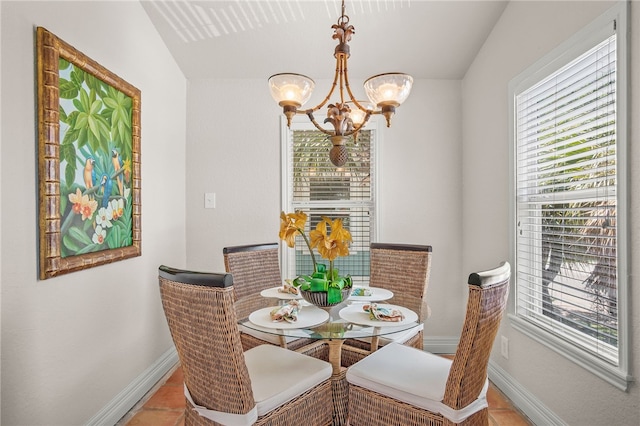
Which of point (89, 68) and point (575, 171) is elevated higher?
point (89, 68)

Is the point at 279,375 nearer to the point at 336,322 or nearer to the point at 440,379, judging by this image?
the point at 336,322

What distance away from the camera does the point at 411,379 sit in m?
1.50

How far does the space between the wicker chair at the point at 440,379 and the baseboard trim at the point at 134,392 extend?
4.53 feet

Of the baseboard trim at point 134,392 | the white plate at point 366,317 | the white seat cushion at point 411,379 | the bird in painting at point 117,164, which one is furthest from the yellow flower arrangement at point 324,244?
the baseboard trim at point 134,392

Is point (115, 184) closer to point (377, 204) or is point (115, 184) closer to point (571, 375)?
point (377, 204)

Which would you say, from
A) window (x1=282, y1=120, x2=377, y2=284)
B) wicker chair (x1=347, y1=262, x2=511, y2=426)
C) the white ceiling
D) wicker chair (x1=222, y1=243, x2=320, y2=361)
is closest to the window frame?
window (x1=282, y1=120, x2=377, y2=284)

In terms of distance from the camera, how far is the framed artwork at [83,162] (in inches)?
61.3

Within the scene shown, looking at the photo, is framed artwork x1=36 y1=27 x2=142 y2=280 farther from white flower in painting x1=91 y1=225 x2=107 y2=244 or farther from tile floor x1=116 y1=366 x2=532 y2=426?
tile floor x1=116 y1=366 x2=532 y2=426

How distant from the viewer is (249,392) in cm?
127

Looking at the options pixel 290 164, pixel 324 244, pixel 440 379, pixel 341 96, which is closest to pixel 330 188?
pixel 290 164

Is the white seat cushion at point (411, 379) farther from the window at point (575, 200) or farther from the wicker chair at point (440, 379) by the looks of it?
the window at point (575, 200)

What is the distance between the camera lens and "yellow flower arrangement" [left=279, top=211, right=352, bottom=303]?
5.18 feet

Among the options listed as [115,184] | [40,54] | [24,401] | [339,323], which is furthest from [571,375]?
[40,54]

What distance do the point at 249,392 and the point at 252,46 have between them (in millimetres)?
2438
